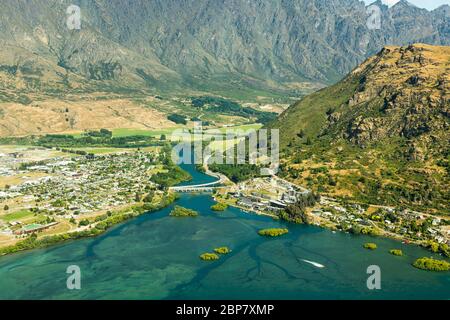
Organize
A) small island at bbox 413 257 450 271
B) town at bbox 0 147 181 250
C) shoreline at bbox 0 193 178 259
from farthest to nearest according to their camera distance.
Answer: town at bbox 0 147 181 250 < shoreline at bbox 0 193 178 259 < small island at bbox 413 257 450 271

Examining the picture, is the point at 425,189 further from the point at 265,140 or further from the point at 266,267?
the point at 265,140

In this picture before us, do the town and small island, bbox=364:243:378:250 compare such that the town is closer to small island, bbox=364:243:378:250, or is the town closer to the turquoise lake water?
the turquoise lake water

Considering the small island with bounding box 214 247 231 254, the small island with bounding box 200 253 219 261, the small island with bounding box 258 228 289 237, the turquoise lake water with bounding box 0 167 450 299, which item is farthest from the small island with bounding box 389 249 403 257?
the small island with bounding box 200 253 219 261

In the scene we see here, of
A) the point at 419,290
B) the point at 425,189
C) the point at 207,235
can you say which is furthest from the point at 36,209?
the point at 425,189

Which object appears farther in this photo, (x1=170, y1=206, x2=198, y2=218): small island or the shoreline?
(x1=170, y1=206, x2=198, y2=218): small island

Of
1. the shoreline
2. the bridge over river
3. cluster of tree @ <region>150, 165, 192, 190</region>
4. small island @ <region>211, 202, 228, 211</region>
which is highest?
cluster of tree @ <region>150, 165, 192, 190</region>

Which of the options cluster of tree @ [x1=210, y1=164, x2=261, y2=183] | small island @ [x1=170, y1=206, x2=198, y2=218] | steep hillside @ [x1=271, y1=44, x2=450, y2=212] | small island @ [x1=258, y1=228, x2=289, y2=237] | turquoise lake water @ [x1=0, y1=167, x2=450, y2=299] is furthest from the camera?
cluster of tree @ [x1=210, y1=164, x2=261, y2=183]

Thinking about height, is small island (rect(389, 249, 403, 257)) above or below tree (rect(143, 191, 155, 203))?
below
